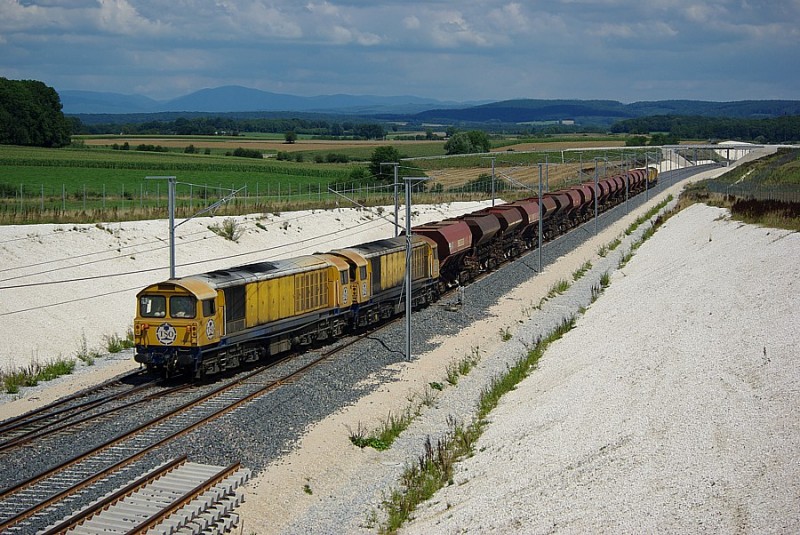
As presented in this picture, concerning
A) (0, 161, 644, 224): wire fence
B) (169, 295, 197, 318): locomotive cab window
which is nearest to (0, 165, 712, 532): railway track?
(169, 295, 197, 318): locomotive cab window

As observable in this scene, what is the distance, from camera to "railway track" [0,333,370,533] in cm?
1811

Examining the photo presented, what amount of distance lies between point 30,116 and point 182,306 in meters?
95.6

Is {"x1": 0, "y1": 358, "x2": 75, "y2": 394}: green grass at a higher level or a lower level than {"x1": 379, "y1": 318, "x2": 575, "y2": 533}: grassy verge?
lower

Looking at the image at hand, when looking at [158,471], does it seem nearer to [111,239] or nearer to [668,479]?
[668,479]

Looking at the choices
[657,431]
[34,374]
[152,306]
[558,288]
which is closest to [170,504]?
[657,431]

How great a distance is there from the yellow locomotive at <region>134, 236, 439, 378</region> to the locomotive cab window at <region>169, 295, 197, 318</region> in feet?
0.10

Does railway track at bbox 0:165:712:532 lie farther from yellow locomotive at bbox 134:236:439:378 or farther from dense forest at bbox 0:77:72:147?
dense forest at bbox 0:77:72:147

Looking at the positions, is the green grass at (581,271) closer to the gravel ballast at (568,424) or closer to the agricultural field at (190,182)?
the agricultural field at (190,182)

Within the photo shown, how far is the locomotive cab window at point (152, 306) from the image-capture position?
2797cm

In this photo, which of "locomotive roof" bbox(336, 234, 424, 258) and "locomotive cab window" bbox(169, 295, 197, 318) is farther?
"locomotive roof" bbox(336, 234, 424, 258)

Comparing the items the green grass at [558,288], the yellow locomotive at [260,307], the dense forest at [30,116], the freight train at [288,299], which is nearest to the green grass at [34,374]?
the yellow locomotive at [260,307]

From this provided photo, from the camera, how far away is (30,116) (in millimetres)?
112812

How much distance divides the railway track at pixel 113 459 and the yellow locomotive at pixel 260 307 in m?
1.43

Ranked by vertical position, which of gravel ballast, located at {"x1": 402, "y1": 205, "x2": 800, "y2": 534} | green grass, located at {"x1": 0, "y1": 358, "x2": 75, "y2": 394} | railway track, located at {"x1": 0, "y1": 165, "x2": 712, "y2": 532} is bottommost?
green grass, located at {"x1": 0, "y1": 358, "x2": 75, "y2": 394}
